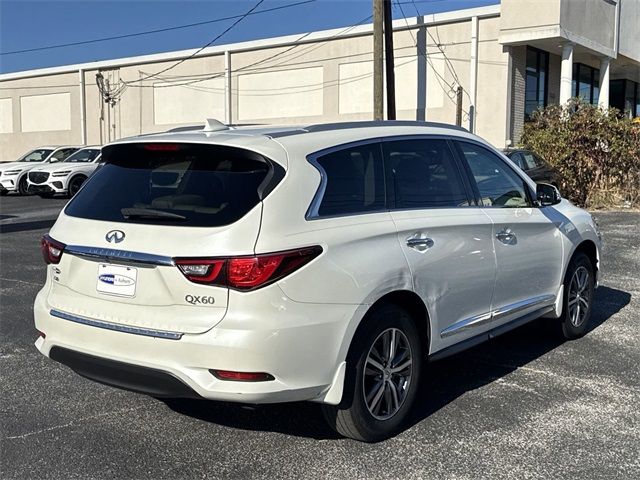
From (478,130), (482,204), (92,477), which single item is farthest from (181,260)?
(478,130)

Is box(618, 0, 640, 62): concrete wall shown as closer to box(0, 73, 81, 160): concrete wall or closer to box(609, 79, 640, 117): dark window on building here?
box(609, 79, 640, 117): dark window on building

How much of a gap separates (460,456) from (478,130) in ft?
74.2

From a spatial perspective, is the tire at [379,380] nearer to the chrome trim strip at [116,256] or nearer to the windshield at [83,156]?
the chrome trim strip at [116,256]

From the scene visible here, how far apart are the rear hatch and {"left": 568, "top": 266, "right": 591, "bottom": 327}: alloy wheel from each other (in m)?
3.45

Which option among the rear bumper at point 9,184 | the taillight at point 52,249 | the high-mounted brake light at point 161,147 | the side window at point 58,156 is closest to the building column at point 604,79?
the side window at point 58,156

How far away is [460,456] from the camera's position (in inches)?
144

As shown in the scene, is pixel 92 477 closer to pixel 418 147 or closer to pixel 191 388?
pixel 191 388

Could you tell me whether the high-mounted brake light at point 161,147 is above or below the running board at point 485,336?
above

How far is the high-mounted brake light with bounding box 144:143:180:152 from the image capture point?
12.3 feet

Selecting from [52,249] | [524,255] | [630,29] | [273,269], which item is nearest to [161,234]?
[273,269]

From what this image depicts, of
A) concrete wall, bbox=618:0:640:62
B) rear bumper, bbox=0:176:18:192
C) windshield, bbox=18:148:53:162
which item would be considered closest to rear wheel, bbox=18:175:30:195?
rear bumper, bbox=0:176:18:192

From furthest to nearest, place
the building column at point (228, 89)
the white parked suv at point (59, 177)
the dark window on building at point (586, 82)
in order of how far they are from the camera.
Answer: the building column at point (228, 89)
the dark window on building at point (586, 82)
the white parked suv at point (59, 177)

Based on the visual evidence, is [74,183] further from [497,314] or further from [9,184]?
[497,314]

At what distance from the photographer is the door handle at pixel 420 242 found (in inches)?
155
